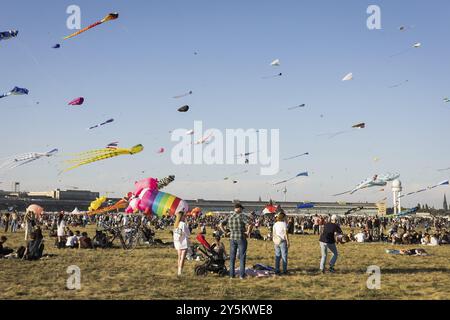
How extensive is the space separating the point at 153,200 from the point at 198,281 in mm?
19090

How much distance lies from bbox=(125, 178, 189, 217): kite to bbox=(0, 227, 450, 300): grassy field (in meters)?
12.0

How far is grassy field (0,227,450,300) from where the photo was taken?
10.0 meters

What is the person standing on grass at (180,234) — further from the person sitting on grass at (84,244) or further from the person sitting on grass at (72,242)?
the person sitting on grass at (72,242)

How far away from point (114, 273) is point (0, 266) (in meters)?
3.90

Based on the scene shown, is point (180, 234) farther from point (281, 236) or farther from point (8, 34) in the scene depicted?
point (8, 34)

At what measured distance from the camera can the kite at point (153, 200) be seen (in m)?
29.6

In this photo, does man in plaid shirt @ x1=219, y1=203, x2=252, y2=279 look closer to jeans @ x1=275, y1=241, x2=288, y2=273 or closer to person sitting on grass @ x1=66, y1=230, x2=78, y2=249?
jeans @ x1=275, y1=241, x2=288, y2=273

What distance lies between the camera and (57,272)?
13320 mm

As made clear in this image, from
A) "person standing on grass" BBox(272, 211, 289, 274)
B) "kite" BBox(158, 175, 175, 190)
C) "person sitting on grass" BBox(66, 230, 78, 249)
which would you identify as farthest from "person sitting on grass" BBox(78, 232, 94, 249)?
"kite" BBox(158, 175, 175, 190)

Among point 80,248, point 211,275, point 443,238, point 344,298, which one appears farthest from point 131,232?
point 443,238

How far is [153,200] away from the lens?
30531 millimetres
